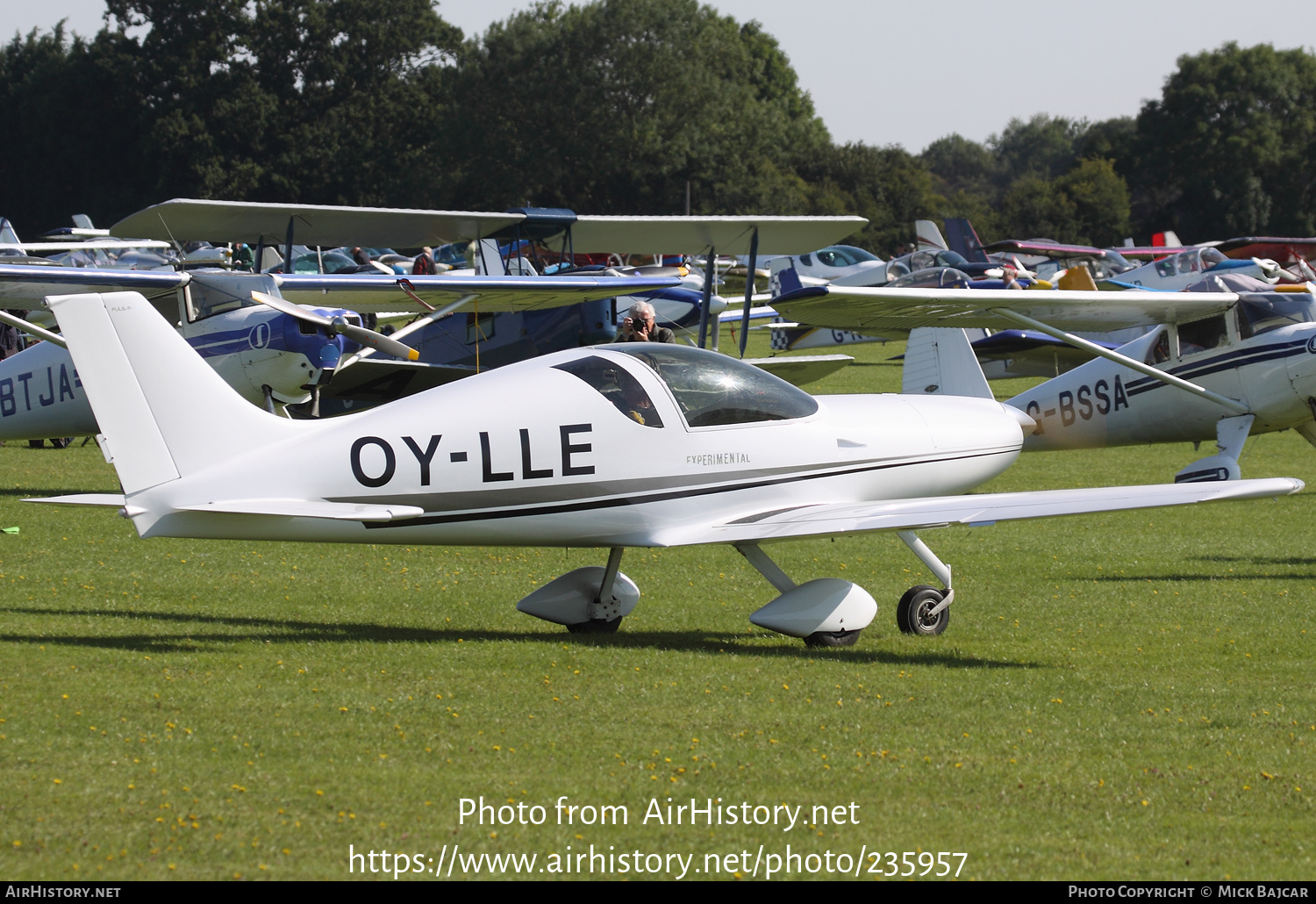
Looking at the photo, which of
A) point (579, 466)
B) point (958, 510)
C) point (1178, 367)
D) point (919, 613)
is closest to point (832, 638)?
point (919, 613)

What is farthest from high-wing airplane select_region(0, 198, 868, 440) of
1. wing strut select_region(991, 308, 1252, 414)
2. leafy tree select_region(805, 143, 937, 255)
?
leafy tree select_region(805, 143, 937, 255)

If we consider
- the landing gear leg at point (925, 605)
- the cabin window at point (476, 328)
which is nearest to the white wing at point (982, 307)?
the landing gear leg at point (925, 605)

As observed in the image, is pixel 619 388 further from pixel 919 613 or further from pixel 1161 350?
pixel 1161 350

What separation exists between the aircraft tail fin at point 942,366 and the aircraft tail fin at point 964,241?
1415 inches

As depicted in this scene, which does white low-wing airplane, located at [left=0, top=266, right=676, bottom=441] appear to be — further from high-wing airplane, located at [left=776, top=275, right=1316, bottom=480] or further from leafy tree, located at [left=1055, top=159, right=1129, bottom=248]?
leafy tree, located at [left=1055, top=159, right=1129, bottom=248]

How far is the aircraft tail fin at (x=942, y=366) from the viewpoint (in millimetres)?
13242

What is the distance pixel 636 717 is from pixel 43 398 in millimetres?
11807

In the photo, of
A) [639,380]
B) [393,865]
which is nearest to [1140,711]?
[639,380]

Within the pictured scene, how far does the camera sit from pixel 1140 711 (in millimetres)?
6305

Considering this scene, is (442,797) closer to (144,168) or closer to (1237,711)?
(1237,711)

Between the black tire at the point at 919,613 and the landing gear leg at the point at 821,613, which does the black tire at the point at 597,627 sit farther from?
the black tire at the point at 919,613

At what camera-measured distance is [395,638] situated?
305 inches

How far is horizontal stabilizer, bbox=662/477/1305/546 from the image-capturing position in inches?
269

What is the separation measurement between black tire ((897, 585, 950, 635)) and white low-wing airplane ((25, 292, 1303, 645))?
0.04ft
